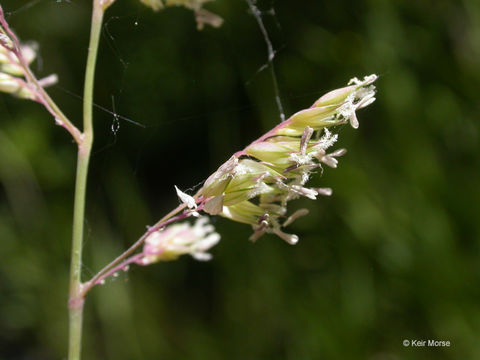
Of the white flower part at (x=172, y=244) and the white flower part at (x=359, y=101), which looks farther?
the white flower part at (x=172, y=244)

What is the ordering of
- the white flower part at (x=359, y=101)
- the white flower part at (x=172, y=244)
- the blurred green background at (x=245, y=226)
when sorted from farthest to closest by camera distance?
the blurred green background at (x=245, y=226)
the white flower part at (x=172, y=244)
the white flower part at (x=359, y=101)

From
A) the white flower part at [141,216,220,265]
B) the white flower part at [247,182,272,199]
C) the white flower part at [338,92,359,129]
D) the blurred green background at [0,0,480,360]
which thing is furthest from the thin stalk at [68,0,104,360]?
the blurred green background at [0,0,480,360]

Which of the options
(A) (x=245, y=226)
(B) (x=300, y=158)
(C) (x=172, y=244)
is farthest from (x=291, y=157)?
(A) (x=245, y=226)

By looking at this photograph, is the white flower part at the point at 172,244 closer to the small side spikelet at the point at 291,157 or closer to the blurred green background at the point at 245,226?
the small side spikelet at the point at 291,157

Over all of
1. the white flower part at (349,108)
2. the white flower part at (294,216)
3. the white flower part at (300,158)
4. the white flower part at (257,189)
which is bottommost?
the white flower part at (294,216)

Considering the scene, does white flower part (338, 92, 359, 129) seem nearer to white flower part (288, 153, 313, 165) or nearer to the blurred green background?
white flower part (288, 153, 313, 165)

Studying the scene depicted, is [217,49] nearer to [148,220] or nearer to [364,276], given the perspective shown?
[148,220]

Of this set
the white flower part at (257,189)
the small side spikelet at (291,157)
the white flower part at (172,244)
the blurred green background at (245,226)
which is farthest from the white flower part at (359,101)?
the blurred green background at (245,226)

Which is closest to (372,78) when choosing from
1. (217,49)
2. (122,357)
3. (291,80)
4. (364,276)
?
(364,276)

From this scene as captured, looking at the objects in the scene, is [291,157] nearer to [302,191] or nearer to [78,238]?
[302,191]
